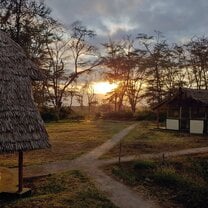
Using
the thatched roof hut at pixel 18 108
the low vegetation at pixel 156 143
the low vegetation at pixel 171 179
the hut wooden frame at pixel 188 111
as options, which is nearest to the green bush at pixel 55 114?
the hut wooden frame at pixel 188 111

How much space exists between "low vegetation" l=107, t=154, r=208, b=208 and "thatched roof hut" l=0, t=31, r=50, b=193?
17.2 feet

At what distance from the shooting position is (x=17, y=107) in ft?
38.7

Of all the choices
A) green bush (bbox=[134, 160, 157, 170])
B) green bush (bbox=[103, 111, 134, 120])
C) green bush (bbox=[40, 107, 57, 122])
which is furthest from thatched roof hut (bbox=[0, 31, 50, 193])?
green bush (bbox=[103, 111, 134, 120])

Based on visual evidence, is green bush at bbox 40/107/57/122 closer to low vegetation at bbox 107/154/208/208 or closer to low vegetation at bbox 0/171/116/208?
low vegetation at bbox 107/154/208/208

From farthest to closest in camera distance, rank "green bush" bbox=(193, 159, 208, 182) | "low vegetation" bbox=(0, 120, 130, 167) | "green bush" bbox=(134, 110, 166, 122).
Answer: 1. "green bush" bbox=(134, 110, 166, 122)
2. "low vegetation" bbox=(0, 120, 130, 167)
3. "green bush" bbox=(193, 159, 208, 182)

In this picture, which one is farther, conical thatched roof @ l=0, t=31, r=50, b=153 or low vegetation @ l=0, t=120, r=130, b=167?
low vegetation @ l=0, t=120, r=130, b=167

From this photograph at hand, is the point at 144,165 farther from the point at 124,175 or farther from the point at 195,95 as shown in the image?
the point at 195,95

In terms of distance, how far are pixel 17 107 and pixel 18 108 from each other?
0.05 meters

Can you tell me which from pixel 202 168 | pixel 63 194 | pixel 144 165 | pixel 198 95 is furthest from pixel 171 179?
pixel 198 95

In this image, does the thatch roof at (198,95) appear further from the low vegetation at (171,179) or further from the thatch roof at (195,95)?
the low vegetation at (171,179)

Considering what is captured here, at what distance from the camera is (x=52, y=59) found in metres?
47.6

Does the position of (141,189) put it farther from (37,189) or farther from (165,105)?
(165,105)

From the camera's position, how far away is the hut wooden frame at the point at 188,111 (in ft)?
107

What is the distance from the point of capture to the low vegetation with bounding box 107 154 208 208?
46.4 feet
